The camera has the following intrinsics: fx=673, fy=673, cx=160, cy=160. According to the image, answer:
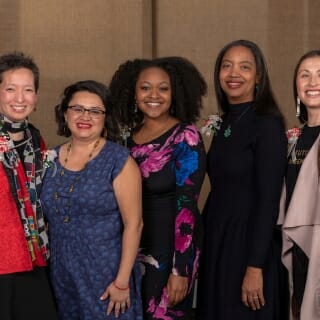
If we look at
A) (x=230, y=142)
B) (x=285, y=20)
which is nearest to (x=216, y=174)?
(x=230, y=142)

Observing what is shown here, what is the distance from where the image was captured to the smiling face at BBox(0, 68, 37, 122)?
2557mm

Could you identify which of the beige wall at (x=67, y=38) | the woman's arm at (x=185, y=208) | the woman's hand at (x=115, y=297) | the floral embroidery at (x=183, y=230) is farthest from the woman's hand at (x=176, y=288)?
the beige wall at (x=67, y=38)

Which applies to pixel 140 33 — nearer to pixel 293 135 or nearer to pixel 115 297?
pixel 293 135

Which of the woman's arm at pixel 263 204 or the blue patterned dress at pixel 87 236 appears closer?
the blue patterned dress at pixel 87 236

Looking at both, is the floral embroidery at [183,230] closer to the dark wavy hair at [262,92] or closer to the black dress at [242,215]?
the black dress at [242,215]

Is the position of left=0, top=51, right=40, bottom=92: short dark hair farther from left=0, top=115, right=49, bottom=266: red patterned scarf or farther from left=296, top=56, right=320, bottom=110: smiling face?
left=296, top=56, right=320, bottom=110: smiling face

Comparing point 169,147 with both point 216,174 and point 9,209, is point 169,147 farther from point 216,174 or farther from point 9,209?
point 9,209

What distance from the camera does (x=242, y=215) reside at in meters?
2.73

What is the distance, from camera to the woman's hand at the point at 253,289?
2.63m

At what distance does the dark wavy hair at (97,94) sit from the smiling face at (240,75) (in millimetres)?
534

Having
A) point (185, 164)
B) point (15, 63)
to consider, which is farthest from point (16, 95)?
point (185, 164)

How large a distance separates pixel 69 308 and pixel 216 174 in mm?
820

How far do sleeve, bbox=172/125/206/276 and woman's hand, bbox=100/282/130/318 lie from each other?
25cm

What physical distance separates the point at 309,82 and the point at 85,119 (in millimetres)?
923
